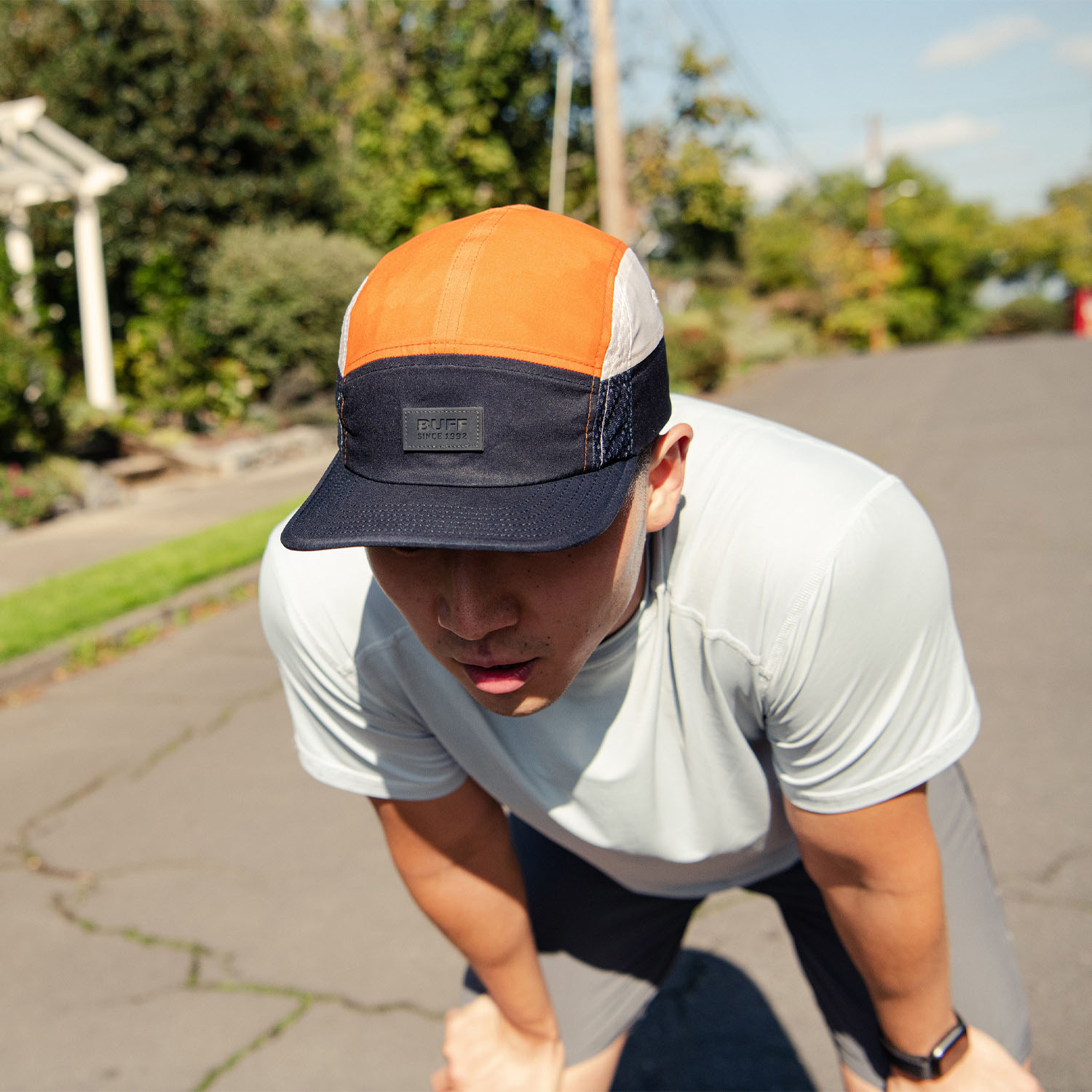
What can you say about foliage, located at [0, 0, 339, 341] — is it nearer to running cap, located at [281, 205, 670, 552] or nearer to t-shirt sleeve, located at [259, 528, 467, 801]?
t-shirt sleeve, located at [259, 528, 467, 801]

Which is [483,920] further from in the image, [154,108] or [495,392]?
[154,108]

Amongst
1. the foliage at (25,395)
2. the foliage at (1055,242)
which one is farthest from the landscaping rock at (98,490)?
the foliage at (1055,242)

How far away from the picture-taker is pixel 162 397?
561 inches

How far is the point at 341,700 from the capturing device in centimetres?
162

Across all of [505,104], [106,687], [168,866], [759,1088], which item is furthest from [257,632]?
[505,104]

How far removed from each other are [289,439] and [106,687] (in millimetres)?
8065

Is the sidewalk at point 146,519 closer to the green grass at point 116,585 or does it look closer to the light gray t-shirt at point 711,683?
the green grass at point 116,585

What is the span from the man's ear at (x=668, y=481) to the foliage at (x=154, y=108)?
51.8 feet

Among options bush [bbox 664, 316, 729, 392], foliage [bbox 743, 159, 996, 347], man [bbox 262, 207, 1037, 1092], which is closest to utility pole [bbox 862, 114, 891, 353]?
foliage [bbox 743, 159, 996, 347]

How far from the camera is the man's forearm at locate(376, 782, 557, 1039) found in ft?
5.70

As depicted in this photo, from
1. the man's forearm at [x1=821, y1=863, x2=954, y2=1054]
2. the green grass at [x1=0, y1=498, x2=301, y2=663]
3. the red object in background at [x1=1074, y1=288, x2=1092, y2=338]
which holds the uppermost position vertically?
the man's forearm at [x1=821, y1=863, x2=954, y2=1054]

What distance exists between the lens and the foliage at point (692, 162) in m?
19.6

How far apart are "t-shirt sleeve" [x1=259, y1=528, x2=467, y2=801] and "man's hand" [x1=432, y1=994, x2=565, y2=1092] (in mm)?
466

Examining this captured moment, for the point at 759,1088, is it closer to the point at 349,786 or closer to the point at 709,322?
the point at 349,786
